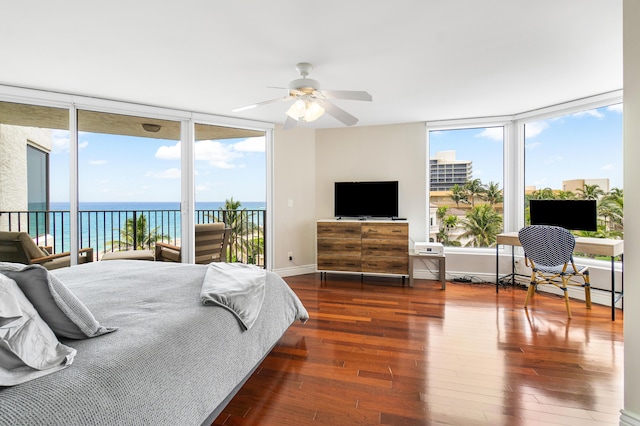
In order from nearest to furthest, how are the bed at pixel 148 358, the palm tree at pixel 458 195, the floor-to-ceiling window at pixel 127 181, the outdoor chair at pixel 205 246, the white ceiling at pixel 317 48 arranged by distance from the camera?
the bed at pixel 148 358
the white ceiling at pixel 317 48
the floor-to-ceiling window at pixel 127 181
the outdoor chair at pixel 205 246
the palm tree at pixel 458 195

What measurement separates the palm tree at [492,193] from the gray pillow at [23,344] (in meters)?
4.95

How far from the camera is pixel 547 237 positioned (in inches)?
126

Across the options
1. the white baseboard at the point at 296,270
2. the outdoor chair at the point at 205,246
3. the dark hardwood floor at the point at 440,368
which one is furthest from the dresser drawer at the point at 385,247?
the outdoor chair at the point at 205,246

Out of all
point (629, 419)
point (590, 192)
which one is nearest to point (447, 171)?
point (590, 192)

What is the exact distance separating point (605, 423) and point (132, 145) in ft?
18.1

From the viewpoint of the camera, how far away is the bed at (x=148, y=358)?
93cm

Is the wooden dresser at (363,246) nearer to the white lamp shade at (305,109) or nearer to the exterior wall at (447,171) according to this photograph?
the exterior wall at (447,171)

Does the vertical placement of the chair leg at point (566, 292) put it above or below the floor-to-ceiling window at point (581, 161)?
below

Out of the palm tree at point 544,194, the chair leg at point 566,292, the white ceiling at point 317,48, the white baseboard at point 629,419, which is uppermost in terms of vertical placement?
the white ceiling at point 317,48

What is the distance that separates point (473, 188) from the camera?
15.6ft

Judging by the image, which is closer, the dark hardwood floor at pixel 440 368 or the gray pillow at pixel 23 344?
the gray pillow at pixel 23 344

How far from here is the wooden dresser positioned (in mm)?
4387

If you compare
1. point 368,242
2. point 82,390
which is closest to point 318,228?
point 368,242

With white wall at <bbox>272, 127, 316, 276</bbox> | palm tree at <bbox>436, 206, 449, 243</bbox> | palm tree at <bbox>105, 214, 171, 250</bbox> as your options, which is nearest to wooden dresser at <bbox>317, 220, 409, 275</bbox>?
white wall at <bbox>272, 127, 316, 276</bbox>
